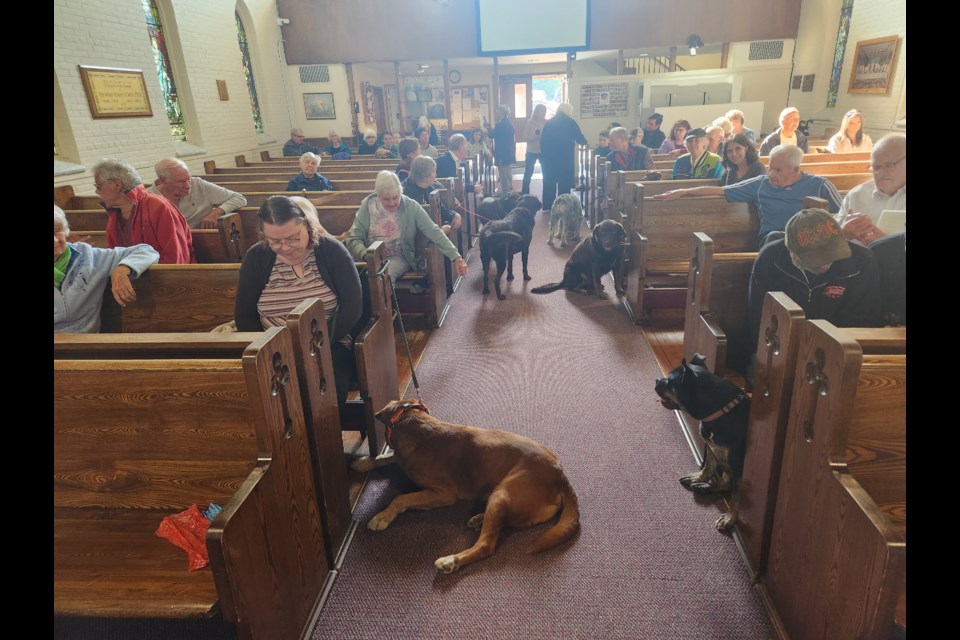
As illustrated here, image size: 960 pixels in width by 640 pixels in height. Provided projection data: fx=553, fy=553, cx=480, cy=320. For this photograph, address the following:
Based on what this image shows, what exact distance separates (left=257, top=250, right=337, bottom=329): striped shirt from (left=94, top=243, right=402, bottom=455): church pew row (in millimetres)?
267

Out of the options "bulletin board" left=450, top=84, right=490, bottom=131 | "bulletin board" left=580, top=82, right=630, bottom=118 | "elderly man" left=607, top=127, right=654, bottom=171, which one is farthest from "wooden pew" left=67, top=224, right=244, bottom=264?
"bulletin board" left=450, top=84, right=490, bottom=131

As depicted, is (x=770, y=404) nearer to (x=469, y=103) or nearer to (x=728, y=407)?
(x=728, y=407)

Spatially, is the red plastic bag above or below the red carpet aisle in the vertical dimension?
above

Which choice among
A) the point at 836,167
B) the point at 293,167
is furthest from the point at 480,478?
the point at 293,167

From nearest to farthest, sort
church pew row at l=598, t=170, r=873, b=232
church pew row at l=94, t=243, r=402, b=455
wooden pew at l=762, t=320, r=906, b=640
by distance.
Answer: wooden pew at l=762, t=320, r=906, b=640 → church pew row at l=94, t=243, r=402, b=455 → church pew row at l=598, t=170, r=873, b=232

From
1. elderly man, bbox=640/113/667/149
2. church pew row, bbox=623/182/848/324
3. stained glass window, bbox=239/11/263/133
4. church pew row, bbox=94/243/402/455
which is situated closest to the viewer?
church pew row, bbox=94/243/402/455

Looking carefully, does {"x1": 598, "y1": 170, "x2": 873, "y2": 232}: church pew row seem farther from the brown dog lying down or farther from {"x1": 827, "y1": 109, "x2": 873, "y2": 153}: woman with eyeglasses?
the brown dog lying down

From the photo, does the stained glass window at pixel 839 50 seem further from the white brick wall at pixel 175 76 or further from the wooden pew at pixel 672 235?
the white brick wall at pixel 175 76

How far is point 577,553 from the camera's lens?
2.00 meters

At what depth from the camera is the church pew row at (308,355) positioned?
1628mm

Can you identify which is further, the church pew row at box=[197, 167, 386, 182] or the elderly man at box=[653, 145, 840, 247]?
the church pew row at box=[197, 167, 386, 182]

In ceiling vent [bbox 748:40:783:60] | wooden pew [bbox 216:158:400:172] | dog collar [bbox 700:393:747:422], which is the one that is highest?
ceiling vent [bbox 748:40:783:60]

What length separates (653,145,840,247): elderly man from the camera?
121 inches
